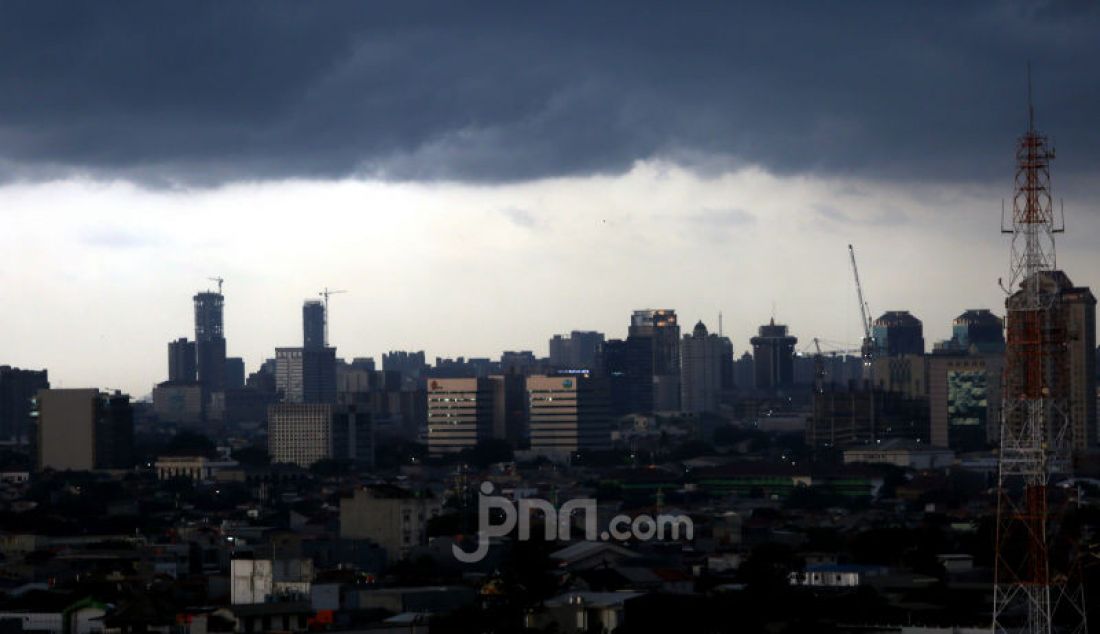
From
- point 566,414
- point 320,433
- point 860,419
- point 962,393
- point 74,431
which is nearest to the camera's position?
point 74,431

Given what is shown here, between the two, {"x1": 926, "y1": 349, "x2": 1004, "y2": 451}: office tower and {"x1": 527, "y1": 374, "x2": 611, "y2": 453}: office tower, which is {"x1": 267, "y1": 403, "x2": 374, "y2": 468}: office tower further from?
{"x1": 926, "y1": 349, "x2": 1004, "y2": 451}: office tower

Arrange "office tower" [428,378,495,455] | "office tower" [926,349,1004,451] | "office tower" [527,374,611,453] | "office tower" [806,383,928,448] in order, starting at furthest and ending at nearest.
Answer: "office tower" [428,378,495,455]
"office tower" [926,349,1004,451]
"office tower" [527,374,611,453]
"office tower" [806,383,928,448]

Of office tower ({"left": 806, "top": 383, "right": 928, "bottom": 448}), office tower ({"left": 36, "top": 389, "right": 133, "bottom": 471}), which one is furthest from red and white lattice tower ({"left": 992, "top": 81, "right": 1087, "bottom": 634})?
office tower ({"left": 806, "top": 383, "right": 928, "bottom": 448})

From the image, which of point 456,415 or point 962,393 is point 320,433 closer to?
point 456,415

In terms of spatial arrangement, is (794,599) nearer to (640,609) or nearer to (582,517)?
(640,609)

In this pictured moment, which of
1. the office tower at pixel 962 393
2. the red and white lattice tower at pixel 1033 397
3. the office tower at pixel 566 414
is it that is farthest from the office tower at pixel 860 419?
→ the red and white lattice tower at pixel 1033 397

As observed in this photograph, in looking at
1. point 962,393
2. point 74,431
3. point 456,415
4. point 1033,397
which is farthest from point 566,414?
point 1033,397

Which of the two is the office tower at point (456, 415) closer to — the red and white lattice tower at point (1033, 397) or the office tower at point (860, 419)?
the office tower at point (860, 419)

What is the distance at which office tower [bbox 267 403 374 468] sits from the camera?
172750 mm

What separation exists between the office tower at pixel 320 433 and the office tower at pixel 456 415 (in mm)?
4383

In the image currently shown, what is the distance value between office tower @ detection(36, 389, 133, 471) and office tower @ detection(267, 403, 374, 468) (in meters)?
14.6

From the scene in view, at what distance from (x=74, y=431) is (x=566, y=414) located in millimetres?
33592

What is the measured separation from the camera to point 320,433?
6880 inches

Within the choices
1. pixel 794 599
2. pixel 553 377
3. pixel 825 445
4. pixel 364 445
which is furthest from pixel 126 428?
pixel 794 599
